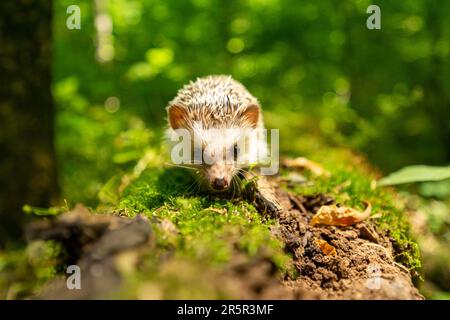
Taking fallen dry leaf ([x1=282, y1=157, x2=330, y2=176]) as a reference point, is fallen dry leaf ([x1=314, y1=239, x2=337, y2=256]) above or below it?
below

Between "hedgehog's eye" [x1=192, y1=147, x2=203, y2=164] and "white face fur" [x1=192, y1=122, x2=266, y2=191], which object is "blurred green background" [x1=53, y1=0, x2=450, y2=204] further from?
"hedgehog's eye" [x1=192, y1=147, x2=203, y2=164]

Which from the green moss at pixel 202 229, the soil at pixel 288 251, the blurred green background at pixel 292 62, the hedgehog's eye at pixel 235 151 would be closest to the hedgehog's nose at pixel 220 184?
the green moss at pixel 202 229

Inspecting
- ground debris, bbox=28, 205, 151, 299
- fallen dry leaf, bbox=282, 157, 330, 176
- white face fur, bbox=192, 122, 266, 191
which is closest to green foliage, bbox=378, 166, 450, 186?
fallen dry leaf, bbox=282, 157, 330, 176

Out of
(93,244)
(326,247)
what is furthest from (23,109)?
(326,247)

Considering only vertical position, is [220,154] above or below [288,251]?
above

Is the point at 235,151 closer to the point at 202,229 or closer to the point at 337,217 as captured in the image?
the point at 337,217
